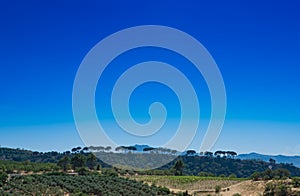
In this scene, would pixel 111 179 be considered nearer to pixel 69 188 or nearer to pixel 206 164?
pixel 69 188

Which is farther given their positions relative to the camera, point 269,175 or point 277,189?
point 269,175

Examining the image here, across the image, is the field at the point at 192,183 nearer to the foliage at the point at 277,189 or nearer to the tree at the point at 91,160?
the foliage at the point at 277,189

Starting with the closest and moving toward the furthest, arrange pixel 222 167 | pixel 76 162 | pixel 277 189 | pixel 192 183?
pixel 277 189 → pixel 192 183 → pixel 76 162 → pixel 222 167

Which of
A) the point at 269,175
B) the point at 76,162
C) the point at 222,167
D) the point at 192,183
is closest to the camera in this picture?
the point at 269,175

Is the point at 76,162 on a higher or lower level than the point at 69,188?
higher

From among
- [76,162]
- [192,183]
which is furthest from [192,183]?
[76,162]

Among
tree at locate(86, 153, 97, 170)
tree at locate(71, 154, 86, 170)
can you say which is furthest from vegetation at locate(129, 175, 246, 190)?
tree at locate(86, 153, 97, 170)

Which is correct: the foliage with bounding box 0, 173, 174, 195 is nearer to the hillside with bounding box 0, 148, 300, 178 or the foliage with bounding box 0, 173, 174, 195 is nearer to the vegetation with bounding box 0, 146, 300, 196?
the vegetation with bounding box 0, 146, 300, 196

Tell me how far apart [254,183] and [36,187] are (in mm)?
25901

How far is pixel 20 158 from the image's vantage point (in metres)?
104

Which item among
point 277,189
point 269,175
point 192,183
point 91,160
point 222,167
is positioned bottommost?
point 277,189

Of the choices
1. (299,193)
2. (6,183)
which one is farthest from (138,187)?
(299,193)

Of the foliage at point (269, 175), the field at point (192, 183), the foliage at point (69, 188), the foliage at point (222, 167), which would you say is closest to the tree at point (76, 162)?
the field at point (192, 183)

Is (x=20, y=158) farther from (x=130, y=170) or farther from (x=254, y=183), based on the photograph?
(x=254, y=183)
